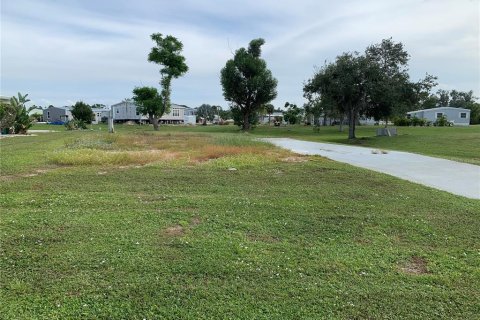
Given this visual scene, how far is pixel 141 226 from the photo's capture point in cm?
436

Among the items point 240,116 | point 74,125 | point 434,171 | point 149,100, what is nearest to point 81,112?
point 149,100

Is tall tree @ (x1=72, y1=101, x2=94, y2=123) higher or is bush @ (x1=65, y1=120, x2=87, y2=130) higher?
tall tree @ (x1=72, y1=101, x2=94, y2=123)

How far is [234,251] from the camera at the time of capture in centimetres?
375

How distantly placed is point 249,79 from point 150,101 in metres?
13.8

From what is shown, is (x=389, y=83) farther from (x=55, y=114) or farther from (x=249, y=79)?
(x=55, y=114)

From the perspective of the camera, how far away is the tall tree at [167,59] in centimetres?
4844

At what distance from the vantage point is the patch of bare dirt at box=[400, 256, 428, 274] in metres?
3.46

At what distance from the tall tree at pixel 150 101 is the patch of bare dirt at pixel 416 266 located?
47.4m

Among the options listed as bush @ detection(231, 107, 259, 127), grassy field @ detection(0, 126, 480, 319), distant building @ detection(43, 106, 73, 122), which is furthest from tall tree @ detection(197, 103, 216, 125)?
grassy field @ detection(0, 126, 480, 319)

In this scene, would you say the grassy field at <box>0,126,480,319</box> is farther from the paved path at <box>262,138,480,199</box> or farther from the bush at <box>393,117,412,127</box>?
the bush at <box>393,117,412,127</box>

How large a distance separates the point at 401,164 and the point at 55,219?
8928 mm

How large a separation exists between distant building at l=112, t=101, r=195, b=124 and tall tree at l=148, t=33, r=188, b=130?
24846 millimetres

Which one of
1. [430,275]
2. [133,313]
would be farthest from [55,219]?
[430,275]

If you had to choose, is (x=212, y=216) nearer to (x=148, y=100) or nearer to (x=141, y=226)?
(x=141, y=226)
